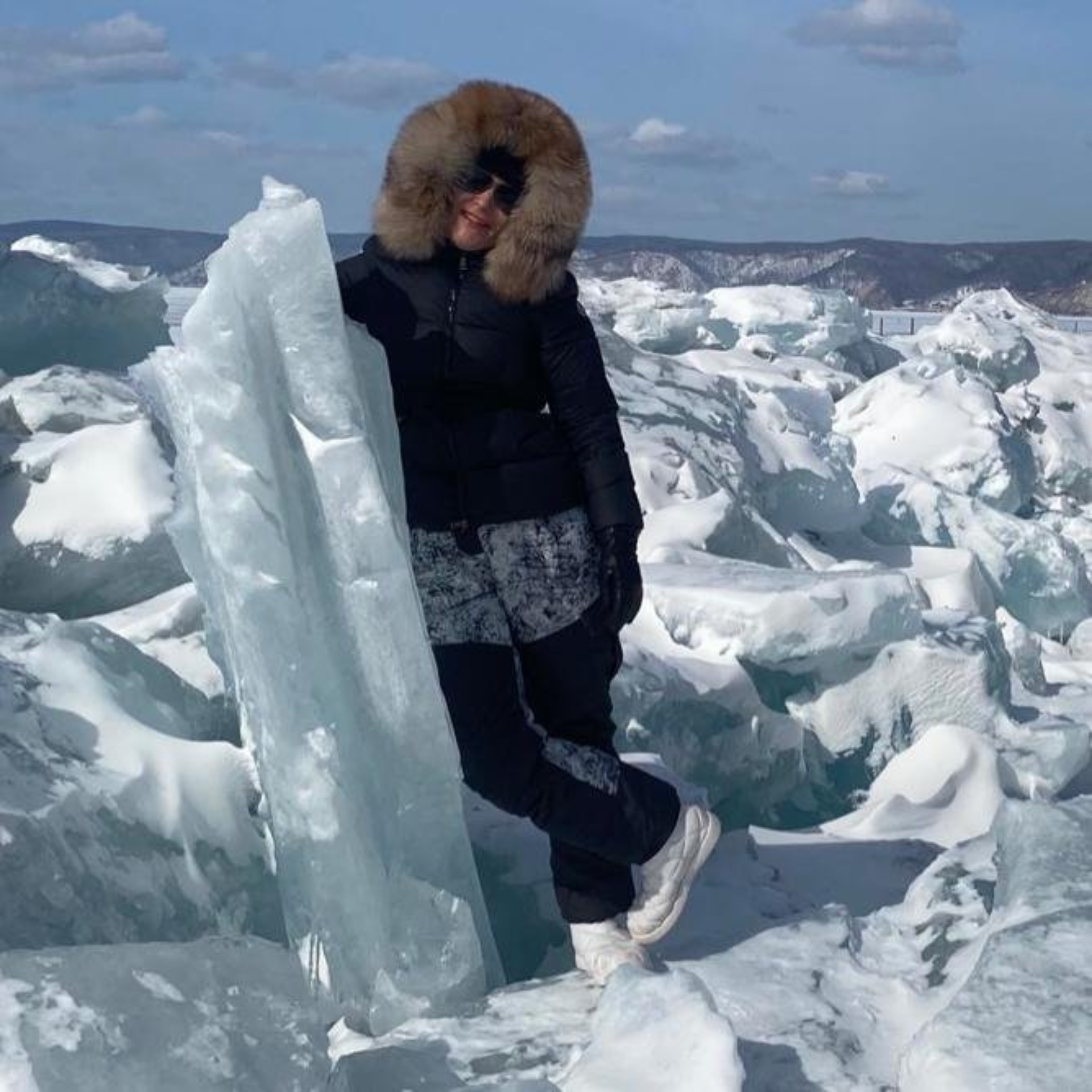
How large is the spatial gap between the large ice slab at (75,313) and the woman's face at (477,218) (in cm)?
301

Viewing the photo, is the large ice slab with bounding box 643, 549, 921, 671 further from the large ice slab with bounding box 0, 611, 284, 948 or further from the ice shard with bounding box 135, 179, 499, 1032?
the ice shard with bounding box 135, 179, 499, 1032

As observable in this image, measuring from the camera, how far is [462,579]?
2531 millimetres

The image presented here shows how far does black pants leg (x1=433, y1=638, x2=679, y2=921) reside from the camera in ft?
8.30

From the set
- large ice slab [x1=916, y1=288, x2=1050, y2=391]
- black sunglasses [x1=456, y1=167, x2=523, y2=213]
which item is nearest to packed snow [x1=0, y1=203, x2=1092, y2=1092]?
black sunglasses [x1=456, y1=167, x2=523, y2=213]

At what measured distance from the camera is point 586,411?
8.21 feet

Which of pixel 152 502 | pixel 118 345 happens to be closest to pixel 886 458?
pixel 118 345

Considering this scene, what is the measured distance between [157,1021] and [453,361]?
1.04m

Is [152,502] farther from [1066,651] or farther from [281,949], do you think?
[1066,651]

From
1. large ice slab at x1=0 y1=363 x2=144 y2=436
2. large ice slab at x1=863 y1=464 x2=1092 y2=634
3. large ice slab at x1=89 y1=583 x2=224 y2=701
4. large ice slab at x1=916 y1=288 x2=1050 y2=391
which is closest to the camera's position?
large ice slab at x1=89 y1=583 x2=224 y2=701

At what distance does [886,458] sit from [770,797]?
16.5 feet

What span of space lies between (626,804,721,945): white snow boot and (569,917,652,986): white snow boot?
2 centimetres

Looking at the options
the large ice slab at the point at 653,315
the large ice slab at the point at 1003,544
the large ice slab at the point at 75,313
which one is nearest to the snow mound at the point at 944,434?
the large ice slab at the point at 1003,544

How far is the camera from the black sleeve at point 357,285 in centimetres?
253

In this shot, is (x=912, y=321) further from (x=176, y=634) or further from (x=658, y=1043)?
(x=658, y=1043)
